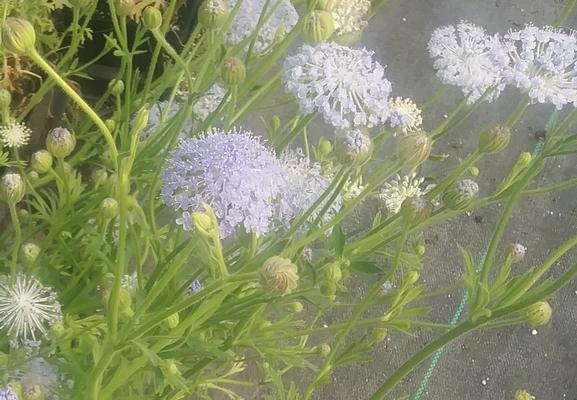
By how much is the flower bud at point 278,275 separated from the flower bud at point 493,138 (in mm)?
178

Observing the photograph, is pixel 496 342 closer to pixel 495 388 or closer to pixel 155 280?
pixel 495 388

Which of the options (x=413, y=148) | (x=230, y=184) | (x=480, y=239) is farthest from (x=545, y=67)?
(x=480, y=239)

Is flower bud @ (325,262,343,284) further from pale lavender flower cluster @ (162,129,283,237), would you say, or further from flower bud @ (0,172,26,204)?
flower bud @ (0,172,26,204)

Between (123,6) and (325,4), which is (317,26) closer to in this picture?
(325,4)

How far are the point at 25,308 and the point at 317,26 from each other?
26 cm

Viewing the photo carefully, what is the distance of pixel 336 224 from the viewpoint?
1.62ft

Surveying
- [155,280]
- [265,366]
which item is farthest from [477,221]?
[155,280]

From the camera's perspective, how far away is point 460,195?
0.52 metres

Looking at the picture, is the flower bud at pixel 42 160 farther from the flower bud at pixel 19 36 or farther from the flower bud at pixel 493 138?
the flower bud at pixel 493 138

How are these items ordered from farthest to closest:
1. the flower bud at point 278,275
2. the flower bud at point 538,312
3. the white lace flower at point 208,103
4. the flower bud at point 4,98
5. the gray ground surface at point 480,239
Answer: the gray ground surface at point 480,239, the white lace flower at point 208,103, the flower bud at point 4,98, the flower bud at point 538,312, the flower bud at point 278,275

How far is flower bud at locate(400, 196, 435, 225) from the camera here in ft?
1.60

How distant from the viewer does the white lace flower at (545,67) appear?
0.55 metres

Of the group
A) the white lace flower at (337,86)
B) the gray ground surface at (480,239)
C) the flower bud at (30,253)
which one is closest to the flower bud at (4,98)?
the flower bud at (30,253)

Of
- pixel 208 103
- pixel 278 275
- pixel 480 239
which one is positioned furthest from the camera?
pixel 480 239
